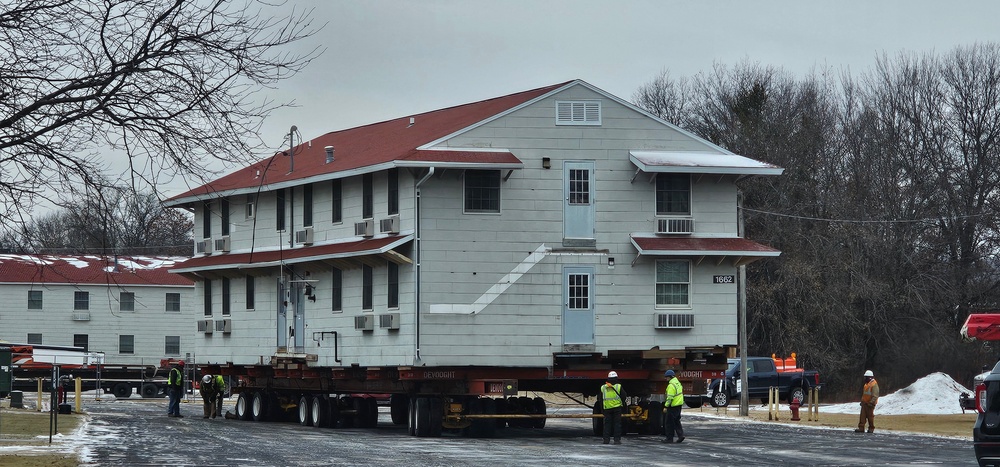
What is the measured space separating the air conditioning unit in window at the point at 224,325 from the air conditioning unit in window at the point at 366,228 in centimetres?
807

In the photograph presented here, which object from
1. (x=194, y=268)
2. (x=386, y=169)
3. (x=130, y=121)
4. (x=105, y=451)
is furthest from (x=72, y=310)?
(x=130, y=121)

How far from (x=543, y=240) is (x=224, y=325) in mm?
12581

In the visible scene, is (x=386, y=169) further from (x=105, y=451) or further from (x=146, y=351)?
(x=146, y=351)

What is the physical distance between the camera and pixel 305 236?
35.7 m

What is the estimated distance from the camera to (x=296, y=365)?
114 feet

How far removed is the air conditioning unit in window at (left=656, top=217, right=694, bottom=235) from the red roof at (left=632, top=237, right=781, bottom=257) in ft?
0.50

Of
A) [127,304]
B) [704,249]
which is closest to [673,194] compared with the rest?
[704,249]

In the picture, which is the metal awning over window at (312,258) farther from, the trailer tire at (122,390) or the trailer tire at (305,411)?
the trailer tire at (122,390)

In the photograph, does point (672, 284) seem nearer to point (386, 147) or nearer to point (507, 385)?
point (507, 385)

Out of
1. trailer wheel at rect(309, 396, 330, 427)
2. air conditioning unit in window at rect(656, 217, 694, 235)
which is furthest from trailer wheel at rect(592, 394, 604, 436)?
trailer wheel at rect(309, 396, 330, 427)

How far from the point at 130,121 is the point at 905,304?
48.8 meters

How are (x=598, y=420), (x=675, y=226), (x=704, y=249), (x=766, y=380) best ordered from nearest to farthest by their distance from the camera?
1. (x=704, y=249)
2. (x=598, y=420)
3. (x=675, y=226)
4. (x=766, y=380)

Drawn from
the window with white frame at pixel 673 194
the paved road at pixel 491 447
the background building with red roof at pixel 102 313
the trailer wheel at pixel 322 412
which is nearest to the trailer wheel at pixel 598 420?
the paved road at pixel 491 447

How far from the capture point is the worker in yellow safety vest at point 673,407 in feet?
93.4
